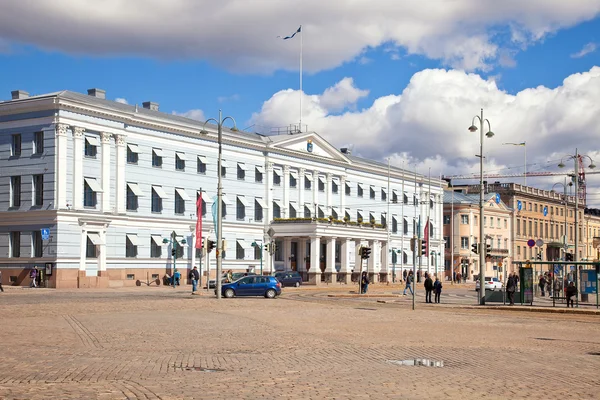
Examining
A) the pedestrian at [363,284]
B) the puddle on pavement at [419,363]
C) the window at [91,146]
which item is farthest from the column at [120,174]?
the puddle on pavement at [419,363]

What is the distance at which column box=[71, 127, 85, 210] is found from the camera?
58250 mm

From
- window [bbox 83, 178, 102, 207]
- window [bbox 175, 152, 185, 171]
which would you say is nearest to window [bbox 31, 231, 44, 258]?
window [bbox 83, 178, 102, 207]

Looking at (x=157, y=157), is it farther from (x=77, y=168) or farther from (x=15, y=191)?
(x=15, y=191)

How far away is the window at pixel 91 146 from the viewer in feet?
196

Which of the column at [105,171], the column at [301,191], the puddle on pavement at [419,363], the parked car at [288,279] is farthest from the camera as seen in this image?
the column at [301,191]

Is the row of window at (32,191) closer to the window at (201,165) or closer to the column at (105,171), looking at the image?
the column at (105,171)

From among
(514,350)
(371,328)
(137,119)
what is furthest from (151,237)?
(514,350)

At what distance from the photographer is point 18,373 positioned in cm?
1412

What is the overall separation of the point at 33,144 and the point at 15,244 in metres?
7.22

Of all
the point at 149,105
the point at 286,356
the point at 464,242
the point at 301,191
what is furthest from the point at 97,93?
the point at 464,242

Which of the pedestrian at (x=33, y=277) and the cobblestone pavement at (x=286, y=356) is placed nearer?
the cobblestone pavement at (x=286, y=356)

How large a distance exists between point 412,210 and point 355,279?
1703cm

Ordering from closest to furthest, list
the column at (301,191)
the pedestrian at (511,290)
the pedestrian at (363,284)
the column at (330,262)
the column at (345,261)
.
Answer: the pedestrian at (511,290)
the pedestrian at (363,284)
the column at (330,262)
the column at (301,191)
the column at (345,261)

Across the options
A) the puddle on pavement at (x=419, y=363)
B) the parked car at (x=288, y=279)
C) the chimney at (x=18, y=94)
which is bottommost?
the parked car at (x=288, y=279)
